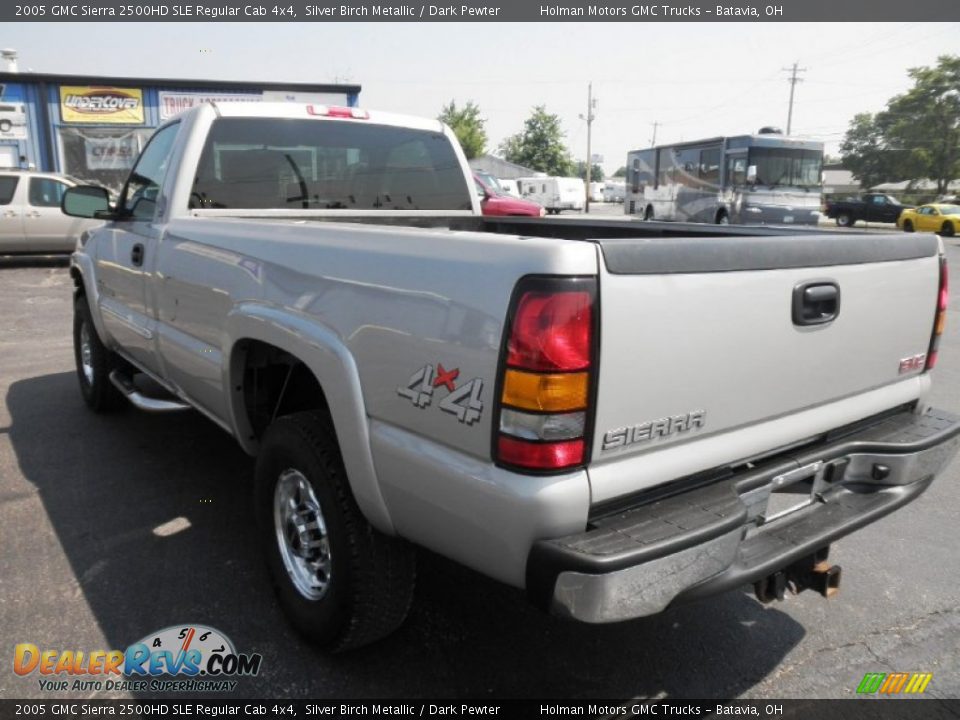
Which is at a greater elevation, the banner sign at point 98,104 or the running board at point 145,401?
the banner sign at point 98,104

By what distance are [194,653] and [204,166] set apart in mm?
2282

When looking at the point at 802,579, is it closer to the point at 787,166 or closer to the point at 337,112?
the point at 337,112

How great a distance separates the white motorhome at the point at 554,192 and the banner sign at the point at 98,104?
28.8 meters

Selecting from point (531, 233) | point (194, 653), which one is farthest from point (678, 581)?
point (531, 233)

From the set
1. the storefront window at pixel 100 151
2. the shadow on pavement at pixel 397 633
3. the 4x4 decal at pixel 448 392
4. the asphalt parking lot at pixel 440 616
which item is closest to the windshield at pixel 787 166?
the storefront window at pixel 100 151

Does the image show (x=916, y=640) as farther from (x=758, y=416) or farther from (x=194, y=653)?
(x=194, y=653)

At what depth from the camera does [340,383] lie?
2217 mm

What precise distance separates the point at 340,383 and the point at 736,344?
116cm

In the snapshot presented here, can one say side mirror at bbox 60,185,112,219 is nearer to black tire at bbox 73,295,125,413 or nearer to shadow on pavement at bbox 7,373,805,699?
black tire at bbox 73,295,125,413

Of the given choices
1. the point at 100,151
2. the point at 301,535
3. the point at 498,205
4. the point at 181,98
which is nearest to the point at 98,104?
the point at 100,151

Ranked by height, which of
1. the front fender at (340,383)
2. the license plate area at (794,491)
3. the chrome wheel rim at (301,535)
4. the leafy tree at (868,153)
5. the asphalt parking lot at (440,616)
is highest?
the leafy tree at (868,153)

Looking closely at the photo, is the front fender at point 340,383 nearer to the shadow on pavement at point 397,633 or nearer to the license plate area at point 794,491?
the shadow on pavement at point 397,633

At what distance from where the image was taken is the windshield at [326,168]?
3.70 m

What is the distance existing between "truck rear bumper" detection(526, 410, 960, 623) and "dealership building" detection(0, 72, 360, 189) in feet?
65.5
